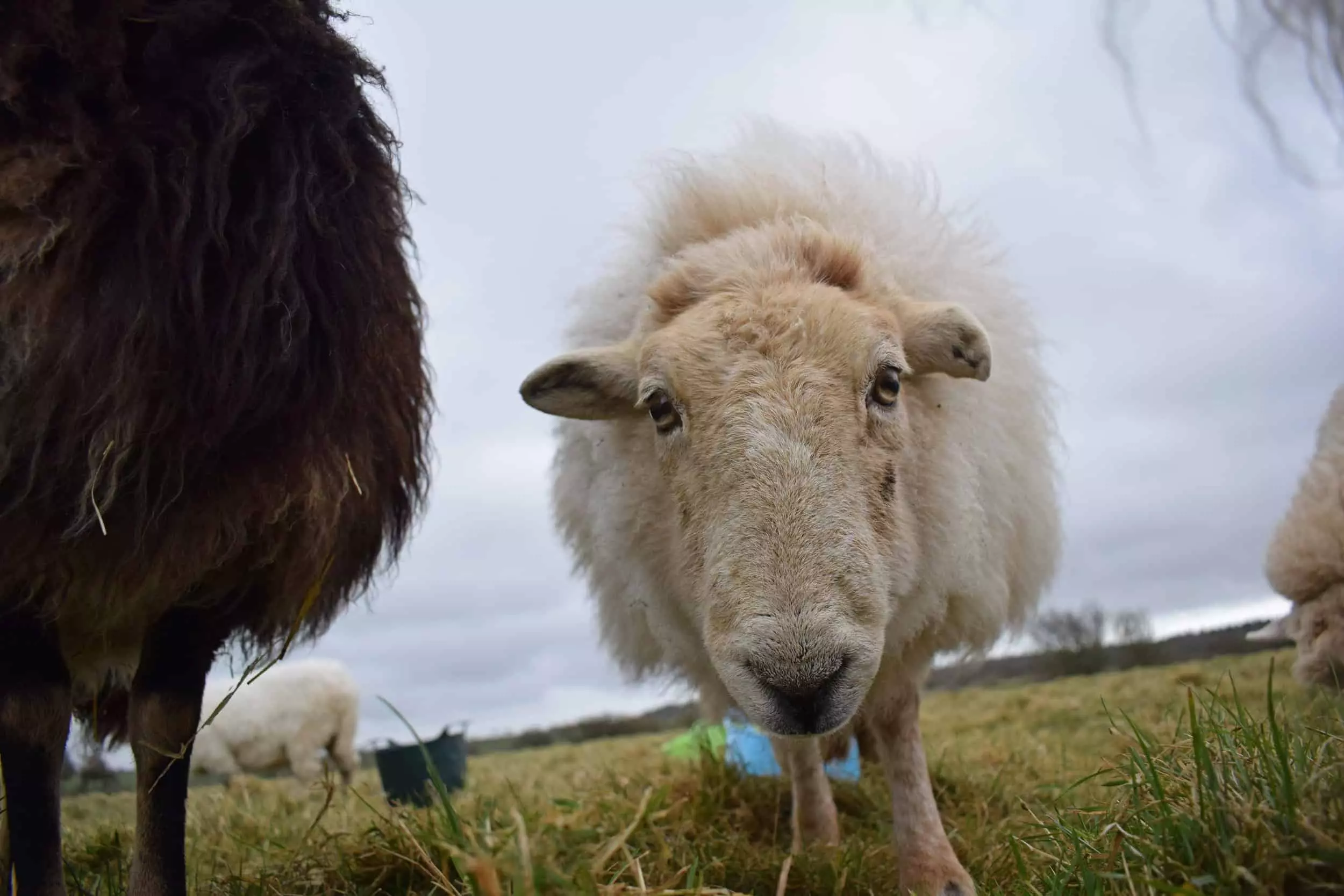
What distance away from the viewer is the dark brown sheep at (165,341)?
2256 mm

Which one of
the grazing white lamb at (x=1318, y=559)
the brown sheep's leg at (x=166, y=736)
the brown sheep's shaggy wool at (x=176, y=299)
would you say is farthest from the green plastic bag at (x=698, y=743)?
the grazing white lamb at (x=1318, y=559)

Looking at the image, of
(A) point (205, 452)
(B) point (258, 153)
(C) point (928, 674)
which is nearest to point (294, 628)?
(A) point (205, 452)

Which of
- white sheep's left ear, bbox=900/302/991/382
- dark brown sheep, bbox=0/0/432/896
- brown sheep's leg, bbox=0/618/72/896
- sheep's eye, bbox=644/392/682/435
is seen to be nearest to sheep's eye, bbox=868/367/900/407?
white sheep's left ear, bbox=900/302/991/382

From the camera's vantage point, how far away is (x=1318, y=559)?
16.1 ft

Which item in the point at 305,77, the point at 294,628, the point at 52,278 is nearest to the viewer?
the point at 52,278

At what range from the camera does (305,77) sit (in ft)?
8.64

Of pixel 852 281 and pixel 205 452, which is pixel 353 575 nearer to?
pixel 205 452

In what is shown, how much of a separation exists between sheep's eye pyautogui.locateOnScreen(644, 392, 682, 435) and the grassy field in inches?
42.3

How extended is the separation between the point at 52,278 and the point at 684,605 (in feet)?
6.42

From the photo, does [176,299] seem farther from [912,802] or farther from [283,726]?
[283,726]

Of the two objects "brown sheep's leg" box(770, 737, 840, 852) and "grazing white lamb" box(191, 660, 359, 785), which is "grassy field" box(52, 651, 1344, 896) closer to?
"brown sheep's leg" box(770, 737, 840, 852)

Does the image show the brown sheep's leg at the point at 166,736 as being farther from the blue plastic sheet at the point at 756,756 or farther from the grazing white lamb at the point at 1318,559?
the grazing white lamb at the point at 1318,559

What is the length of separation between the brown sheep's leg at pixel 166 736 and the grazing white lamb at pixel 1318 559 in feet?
16.1

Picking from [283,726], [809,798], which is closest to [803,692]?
[809,798]
